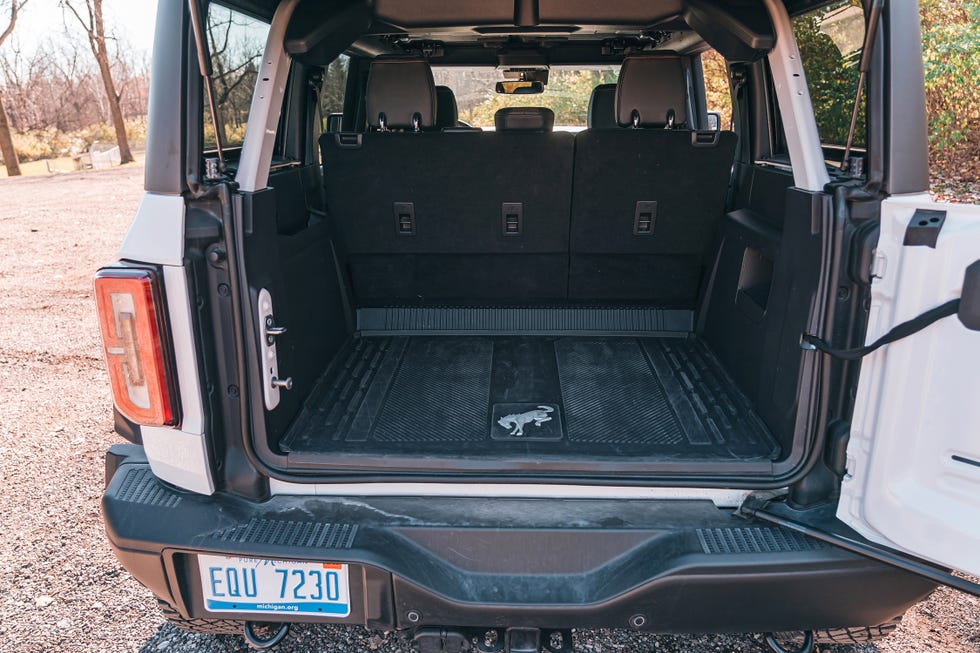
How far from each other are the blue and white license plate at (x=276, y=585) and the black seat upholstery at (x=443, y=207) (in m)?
1.74

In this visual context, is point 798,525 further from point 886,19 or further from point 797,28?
point 797,28

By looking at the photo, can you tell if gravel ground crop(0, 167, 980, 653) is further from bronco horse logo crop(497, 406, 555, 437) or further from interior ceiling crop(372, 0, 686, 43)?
interior ceiling crop(372, 0, 686, 43)

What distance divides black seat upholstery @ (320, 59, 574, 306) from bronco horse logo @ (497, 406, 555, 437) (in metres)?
1.02

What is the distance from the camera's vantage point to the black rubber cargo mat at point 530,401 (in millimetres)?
2041

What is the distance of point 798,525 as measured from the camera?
166cm

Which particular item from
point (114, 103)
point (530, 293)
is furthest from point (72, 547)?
point (114, 103)

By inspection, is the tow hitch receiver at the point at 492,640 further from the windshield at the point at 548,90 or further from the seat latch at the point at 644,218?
the windshield at the point at 548,90

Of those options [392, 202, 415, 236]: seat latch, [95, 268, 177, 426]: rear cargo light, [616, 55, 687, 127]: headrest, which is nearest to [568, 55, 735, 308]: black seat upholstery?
[616, 55, 687, 127]: headrest

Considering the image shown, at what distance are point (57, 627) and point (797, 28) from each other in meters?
3.18

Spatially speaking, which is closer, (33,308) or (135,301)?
(135,301)

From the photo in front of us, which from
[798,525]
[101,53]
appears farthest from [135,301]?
[101,53]

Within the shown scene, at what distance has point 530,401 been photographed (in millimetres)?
2463

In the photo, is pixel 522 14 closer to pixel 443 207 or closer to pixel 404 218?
pixel 443 207

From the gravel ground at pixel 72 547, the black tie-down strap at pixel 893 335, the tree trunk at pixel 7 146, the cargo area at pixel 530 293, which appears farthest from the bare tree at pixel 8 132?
the black tie-down strap at pixel 893 335
